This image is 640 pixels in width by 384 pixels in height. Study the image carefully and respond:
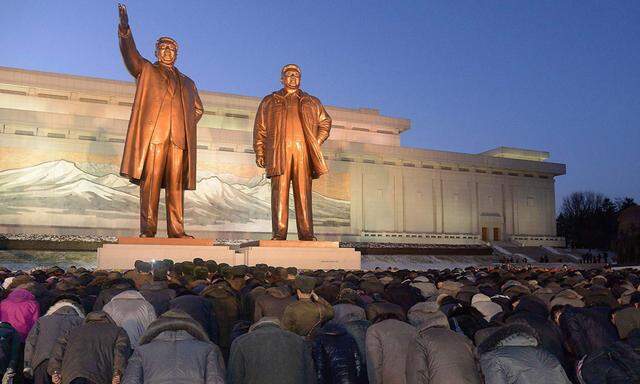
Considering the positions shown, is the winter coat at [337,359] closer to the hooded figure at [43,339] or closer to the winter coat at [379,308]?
the winter coat at [379,308]

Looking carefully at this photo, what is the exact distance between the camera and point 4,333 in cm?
468

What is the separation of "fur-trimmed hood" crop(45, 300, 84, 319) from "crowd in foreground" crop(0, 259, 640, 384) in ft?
0.04

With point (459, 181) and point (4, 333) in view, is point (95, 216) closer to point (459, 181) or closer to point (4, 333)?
point (459, 181)

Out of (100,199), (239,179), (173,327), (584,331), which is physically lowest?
(584,331)

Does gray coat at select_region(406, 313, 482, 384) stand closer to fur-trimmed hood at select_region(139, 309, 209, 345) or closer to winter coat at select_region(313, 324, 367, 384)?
winter coat at select_region(313, 324, 367, 384)

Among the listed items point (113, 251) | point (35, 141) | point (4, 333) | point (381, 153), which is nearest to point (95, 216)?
point (35, 141)

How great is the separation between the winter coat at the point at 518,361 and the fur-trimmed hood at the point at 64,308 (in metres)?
3.34

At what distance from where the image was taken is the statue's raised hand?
12242 millimetres

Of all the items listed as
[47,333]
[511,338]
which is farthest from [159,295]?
[511,338]

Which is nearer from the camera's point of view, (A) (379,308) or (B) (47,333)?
(B) (47,333)

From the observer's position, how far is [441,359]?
3703 millimetres

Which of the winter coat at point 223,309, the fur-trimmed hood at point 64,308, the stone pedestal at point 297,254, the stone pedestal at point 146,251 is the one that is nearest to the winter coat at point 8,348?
the fur-trimmed hood at point 64,308

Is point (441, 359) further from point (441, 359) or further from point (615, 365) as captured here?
point (615, 365)

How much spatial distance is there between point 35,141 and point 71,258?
957 centimetres
